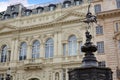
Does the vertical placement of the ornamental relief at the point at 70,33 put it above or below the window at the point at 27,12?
below

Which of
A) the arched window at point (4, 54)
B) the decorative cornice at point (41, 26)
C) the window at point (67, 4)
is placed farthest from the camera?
the arched window at point (4, 54)

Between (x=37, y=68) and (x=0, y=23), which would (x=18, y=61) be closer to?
(x=37, y=68)

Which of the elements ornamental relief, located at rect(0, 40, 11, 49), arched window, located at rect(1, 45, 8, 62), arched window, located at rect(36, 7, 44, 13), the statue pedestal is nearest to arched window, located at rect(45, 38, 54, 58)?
arched window, located at rect(36, 7, 44, 13)

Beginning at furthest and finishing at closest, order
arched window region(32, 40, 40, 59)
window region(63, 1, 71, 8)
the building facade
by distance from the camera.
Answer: window region(63, 1, 71, 8) < arched window region(32, 40, 40, 59) < the building facade

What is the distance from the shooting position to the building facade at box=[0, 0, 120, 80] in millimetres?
34719

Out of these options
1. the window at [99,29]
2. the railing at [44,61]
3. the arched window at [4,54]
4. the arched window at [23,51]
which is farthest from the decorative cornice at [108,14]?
the arched window at [4,54]

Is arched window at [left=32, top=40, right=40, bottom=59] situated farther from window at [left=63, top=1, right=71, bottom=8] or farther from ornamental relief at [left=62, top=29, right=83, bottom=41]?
window at [left=63, top=1, right=71, bottom=8]

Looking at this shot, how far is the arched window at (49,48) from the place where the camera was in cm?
3943

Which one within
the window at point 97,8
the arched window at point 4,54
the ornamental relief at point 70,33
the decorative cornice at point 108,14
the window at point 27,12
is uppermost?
the window at point 27,12

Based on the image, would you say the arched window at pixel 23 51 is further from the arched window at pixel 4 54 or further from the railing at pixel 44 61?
the arched window at pixel 4 54

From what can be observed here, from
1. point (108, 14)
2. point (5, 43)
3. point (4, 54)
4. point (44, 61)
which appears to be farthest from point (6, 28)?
point (108, 14)

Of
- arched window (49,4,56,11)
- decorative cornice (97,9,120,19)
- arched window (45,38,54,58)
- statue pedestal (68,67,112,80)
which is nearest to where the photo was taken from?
statue pedestal (68,67,112,80)

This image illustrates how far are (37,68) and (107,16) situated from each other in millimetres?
13827

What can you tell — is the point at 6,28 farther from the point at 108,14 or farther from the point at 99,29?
Result: the point at 108,14
